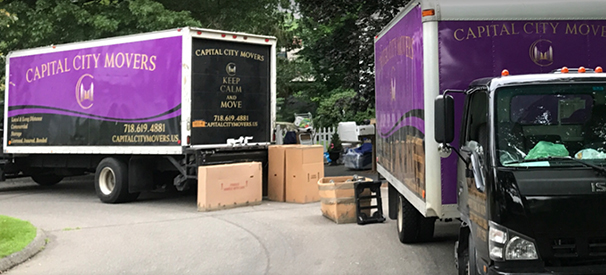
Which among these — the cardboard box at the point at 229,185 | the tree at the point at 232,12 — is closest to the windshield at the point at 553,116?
the cardboard box at the point at 229,185

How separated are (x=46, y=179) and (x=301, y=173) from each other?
28.6 feet

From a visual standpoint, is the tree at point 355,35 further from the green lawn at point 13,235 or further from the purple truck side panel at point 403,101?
the green lawn at point 13,235

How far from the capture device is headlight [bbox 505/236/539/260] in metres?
4.24

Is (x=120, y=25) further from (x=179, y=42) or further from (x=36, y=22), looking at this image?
(x=179, y=42)

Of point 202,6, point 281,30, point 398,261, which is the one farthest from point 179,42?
point 281,30

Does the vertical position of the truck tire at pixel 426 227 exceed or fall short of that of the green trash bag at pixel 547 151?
it falls short

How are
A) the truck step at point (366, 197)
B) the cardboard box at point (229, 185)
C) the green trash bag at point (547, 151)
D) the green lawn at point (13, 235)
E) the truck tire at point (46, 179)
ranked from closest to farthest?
1. the green trash bag at point (547, 151)
2. the green lawn at point (13, 235)
3. the truck step at point (366, 197)
4. the cardboard box at point (229, 185)
5. the truck tire at point (46, 179)

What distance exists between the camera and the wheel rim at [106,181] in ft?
43.4

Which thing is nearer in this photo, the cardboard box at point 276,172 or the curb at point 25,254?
the curb at point 25,254

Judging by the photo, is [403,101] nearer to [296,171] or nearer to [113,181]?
[296,171]

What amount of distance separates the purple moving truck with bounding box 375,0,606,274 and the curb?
4.99m

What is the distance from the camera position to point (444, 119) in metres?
5.00

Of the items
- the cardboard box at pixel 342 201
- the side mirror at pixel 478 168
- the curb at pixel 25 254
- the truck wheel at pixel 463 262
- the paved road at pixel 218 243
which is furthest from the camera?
the cardboard box at pixel 342 201

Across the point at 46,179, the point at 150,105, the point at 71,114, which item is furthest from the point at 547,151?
the point at 46,179
